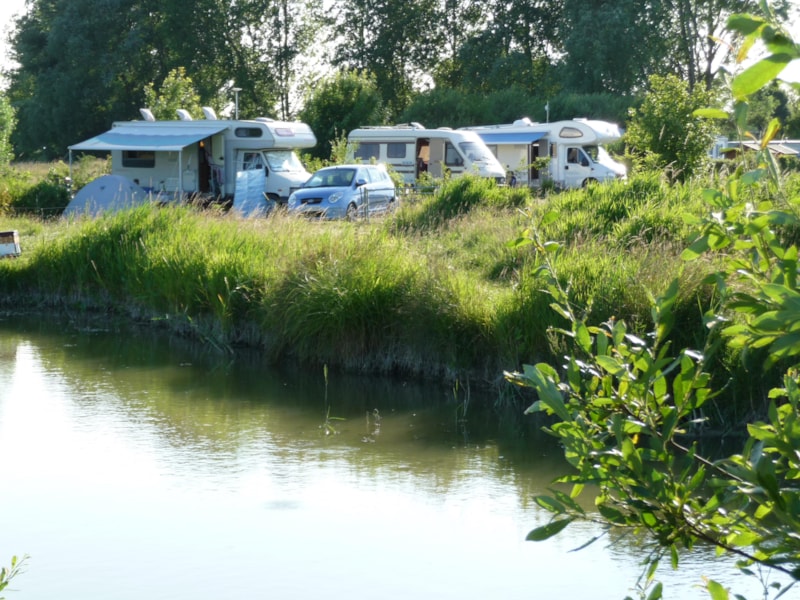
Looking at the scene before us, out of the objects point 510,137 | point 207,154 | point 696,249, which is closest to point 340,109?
point 510,137

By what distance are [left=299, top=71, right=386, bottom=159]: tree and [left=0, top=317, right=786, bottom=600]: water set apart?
25771 millimetres

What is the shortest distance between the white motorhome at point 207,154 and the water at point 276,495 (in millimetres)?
14217

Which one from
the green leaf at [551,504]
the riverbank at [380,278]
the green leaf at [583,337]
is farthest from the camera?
the riverbank at [380,278]

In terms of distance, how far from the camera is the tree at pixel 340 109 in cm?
3669

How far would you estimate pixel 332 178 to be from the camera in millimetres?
22562

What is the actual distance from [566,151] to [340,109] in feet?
35.4

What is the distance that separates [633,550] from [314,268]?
6.64 m

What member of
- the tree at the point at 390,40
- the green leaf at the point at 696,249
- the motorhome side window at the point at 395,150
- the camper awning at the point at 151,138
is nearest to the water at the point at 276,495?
the green leaf at the point at 696,249

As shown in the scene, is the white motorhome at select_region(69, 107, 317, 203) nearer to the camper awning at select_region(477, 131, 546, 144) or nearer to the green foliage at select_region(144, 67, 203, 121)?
the green foliage at select_region(144, 67, 203, 121)

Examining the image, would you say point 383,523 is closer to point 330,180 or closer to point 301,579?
point 301,579

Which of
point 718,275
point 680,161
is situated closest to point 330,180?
point 680,161

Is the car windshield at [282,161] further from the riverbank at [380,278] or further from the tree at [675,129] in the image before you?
the tree at [675,129]

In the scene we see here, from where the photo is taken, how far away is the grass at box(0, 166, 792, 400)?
10.4 m

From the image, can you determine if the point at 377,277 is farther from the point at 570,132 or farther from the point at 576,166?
the point at 570,132
